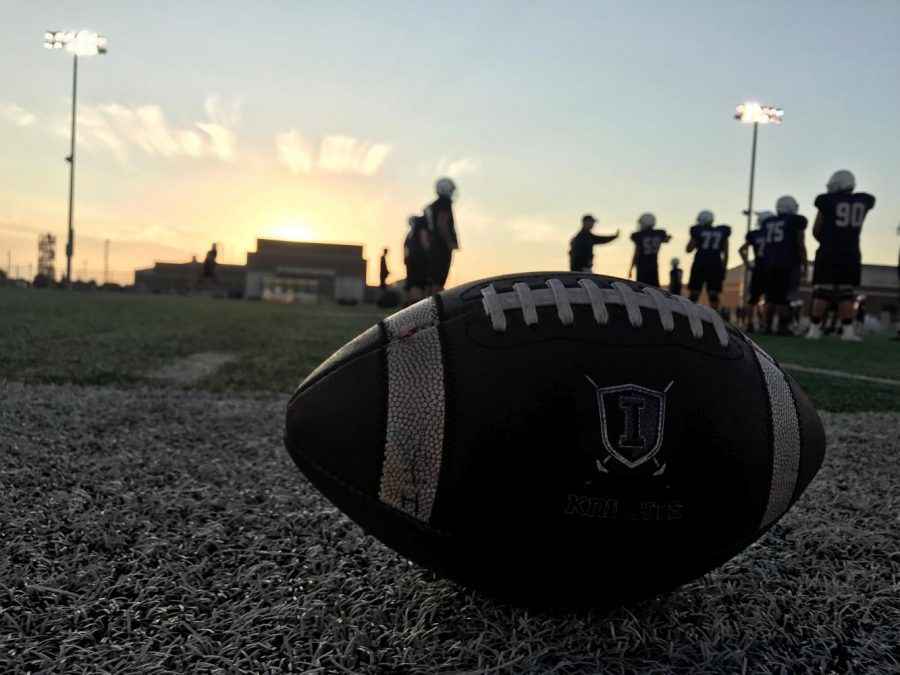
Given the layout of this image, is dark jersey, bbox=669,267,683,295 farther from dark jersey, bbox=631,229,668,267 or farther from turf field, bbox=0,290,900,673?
turf field, bbox=0,290,900,673

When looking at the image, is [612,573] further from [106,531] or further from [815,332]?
[815,332]

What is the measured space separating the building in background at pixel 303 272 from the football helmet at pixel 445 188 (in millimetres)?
46073

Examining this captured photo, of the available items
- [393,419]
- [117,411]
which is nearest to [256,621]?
[393,419]

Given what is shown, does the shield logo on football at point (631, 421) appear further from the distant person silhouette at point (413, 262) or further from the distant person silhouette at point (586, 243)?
the distant person silhouette at point (413, 262)

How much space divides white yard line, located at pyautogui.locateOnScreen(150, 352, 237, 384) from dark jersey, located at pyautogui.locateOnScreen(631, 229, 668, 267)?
7.80 m

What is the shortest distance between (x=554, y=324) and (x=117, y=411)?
205 cm

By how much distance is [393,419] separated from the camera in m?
0.90

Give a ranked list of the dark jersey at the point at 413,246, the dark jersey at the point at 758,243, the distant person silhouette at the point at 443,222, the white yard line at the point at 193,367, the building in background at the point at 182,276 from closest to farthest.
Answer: the white yard line at the point at 193,367, the distant person silhouette at the point at 443,222, the dark jersey at the point at 758,243, the dark jersey at the point at 413,246, the building in background at the point at 182,276

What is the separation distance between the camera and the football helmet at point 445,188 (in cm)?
745

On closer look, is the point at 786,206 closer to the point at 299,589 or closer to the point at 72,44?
the point at 299,589

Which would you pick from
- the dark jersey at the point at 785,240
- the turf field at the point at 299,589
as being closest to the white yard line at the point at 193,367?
the turf field at the point at 299,589

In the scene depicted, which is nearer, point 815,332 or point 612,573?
point 612,573

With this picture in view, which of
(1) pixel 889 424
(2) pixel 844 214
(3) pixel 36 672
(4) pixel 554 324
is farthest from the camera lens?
(2) pixel 844 214

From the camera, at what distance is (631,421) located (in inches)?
32.7
